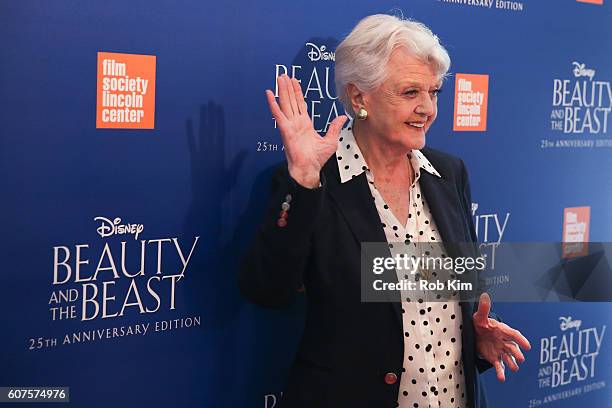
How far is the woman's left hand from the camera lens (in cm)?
245

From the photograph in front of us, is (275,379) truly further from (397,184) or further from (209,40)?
(209,40)

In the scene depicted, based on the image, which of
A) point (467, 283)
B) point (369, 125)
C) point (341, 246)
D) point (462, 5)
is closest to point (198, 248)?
point (341, 246)

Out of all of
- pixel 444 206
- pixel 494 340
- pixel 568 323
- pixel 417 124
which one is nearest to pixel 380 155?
pixel 417 124

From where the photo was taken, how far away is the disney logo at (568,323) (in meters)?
3.72

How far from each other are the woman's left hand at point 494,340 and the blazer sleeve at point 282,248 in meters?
0.54

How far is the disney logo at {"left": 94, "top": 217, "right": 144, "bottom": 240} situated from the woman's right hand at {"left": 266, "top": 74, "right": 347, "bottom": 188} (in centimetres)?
51

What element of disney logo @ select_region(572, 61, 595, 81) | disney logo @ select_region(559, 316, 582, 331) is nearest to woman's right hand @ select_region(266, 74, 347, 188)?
disney logo @ select_region(572, 61, 595, 81)

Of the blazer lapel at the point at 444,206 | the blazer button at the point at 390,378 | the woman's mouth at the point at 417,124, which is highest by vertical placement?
the woman's mouth at the point at 417,124

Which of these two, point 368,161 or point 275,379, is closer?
point 368,161

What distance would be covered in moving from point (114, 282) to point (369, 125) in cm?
87

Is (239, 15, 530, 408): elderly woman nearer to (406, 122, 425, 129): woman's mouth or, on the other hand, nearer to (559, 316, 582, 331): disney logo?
(406, 122, 425, 129): woman's mouth

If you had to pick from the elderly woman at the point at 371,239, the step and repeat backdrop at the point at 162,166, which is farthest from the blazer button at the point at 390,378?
the step and repeat backdrop at the point at 162,166

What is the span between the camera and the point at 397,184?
254cm

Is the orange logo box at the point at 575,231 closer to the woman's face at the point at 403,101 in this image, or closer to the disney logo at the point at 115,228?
the woman's face at the point at 403,101
